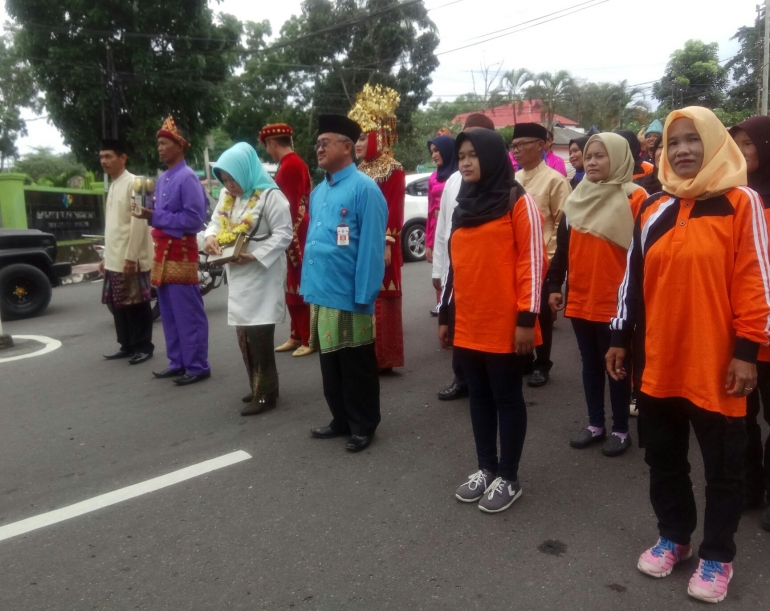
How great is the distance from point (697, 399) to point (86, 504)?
2.89m

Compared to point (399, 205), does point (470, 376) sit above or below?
below

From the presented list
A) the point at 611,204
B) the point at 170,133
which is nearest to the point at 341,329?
the point at 611,204

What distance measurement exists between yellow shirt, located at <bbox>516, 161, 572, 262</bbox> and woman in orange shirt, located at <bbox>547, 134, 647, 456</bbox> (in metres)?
0.92

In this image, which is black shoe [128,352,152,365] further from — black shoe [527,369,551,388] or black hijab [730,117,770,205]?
black hijab [730,117,770,205]

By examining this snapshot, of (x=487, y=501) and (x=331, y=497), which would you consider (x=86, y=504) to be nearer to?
(x=331, y=497)

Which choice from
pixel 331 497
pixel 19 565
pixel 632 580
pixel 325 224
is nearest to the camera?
pixel 632 580

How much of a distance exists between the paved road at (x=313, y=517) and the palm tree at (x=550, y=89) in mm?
37255

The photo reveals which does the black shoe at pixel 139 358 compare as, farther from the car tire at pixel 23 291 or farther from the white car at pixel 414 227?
the white car at pixel 414 227

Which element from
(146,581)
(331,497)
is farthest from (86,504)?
(331,497)

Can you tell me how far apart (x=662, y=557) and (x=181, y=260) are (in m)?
4.02

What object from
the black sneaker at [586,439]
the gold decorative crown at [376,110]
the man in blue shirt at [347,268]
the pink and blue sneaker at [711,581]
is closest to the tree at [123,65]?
the gold decorative crown at [376,110]

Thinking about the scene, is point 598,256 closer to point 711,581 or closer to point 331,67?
point 711,581

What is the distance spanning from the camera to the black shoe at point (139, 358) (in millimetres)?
6230

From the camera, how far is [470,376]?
330 cm
